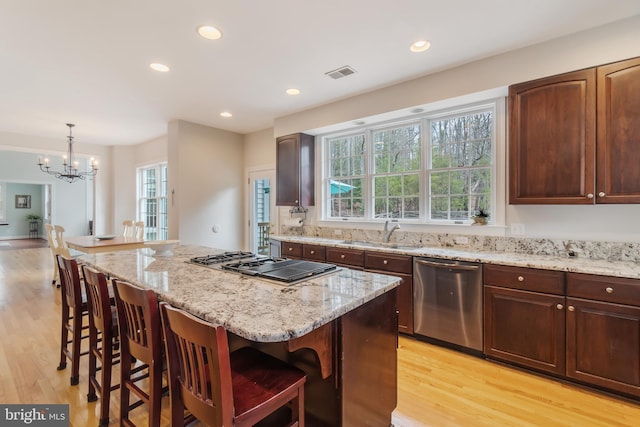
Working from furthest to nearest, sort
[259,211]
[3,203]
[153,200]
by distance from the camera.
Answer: [3,203] < [153,200] < [259,211]

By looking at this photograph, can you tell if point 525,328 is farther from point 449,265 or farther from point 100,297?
point 100,297

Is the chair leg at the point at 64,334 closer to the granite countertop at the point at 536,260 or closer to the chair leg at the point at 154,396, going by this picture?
the chair leg at the point at 154,396

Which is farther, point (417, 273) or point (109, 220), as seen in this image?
point (109, 220)

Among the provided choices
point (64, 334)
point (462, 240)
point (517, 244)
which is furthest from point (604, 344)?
point (64, 334)

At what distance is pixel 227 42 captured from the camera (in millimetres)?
2594

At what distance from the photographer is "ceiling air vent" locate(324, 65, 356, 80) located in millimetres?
3080

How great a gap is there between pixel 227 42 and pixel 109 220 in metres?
6.51

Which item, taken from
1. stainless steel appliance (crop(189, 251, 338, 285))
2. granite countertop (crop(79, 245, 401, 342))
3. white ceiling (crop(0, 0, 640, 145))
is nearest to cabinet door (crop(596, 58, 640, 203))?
white ceiling (crop(0, 0, 640, 145))

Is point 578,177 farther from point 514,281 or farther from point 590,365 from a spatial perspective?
point 590,365

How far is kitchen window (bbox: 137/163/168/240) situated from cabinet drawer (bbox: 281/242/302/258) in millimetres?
3600

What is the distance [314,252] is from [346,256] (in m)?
0.49

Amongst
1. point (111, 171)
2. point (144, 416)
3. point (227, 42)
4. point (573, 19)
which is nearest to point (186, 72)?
point (227, 42)

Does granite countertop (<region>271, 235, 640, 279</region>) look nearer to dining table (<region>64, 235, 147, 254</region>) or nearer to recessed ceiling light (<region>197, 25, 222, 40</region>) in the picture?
recessed ceiling light (<region>197, 25, 222, 40</region>)

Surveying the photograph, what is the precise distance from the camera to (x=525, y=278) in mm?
2377
